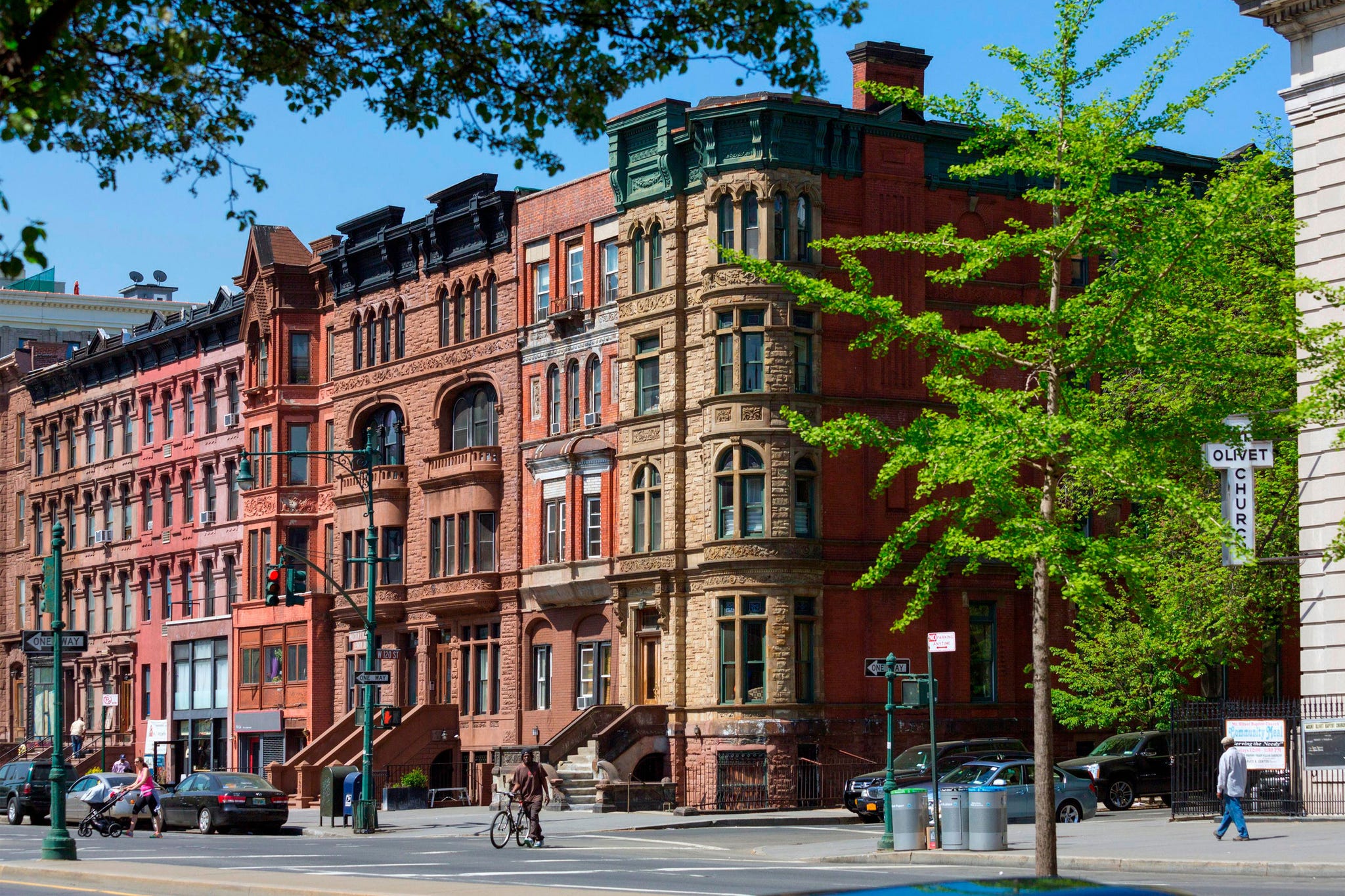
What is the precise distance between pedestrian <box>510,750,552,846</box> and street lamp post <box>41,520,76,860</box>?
25.5ft

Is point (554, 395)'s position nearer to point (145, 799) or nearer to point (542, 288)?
point (542, 288)

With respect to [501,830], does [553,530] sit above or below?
above

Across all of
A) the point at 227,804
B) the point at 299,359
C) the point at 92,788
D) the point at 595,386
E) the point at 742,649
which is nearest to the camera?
the point at 227,804

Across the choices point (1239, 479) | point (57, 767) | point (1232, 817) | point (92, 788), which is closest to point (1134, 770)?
point (1232, 817)

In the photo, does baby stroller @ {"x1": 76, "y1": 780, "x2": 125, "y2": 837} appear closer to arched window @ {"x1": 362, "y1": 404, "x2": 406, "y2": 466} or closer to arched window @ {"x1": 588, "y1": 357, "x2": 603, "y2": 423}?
arched window @ {"x1": 588, "y1": 357, "x2": 603, "y2": 423}

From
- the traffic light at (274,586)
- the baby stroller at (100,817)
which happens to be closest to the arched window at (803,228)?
the traffic light at (274,586)

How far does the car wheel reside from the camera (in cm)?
4297

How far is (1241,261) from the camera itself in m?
40.0

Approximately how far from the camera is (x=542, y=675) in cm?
5381

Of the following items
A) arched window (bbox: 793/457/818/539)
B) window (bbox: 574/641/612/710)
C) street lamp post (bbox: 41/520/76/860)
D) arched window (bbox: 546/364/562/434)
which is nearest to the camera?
street lamp post (bbox: 41/520/76/860)

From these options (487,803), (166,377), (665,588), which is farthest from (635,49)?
(166,377)

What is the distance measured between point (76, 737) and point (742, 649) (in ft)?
113

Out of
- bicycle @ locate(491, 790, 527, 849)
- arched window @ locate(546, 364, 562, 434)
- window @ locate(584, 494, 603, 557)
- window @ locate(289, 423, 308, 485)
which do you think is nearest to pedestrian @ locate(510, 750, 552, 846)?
bicycle @ locate(491, 790, 527, 849)

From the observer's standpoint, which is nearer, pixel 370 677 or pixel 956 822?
pixel 956 822
